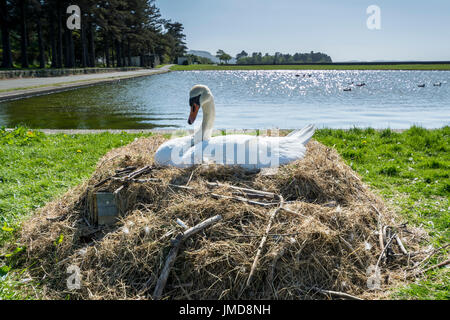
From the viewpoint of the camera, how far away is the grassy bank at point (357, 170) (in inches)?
161

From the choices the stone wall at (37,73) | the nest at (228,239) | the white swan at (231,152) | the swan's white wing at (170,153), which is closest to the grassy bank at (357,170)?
the nest at (228,239)

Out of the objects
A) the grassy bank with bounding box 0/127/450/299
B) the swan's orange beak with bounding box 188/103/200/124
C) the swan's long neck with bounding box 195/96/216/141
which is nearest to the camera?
the grassy bank with bounding box 0/127/450/299

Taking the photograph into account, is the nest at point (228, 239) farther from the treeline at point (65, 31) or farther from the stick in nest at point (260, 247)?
the treeline at point (65, 31)

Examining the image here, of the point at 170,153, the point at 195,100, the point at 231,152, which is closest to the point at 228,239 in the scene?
the point at 231,152

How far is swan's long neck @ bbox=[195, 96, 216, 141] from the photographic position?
5121 mm

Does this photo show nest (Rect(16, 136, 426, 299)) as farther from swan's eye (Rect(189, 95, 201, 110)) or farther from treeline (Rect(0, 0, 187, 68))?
treeline (Rect(0, 0, 187, 68))

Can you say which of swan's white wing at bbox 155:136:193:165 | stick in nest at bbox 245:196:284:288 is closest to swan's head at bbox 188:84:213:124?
swan's white wing at bbox 155:136:193:165

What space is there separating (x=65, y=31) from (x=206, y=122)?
55.6 meters

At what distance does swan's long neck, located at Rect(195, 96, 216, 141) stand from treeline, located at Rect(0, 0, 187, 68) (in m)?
44.9

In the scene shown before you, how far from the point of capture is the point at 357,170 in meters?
6.53

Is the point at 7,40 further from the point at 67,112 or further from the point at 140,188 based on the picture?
the point at 140,188

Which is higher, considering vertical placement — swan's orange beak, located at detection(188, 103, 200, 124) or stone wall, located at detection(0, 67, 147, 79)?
stone wall, located at detection(0, 67, 147, 79)

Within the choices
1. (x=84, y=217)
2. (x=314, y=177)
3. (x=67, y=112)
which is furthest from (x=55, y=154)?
(x=67, y=112)

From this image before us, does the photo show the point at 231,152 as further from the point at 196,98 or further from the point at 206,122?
the point at 196,98
